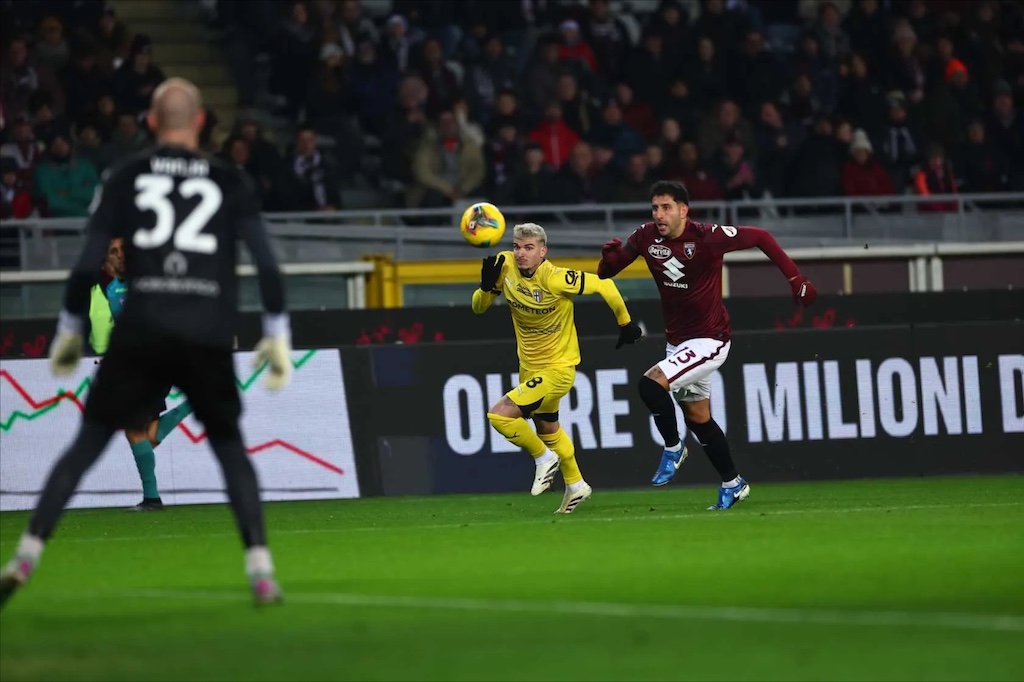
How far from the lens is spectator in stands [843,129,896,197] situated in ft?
80.7

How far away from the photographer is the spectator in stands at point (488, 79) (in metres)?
25.2

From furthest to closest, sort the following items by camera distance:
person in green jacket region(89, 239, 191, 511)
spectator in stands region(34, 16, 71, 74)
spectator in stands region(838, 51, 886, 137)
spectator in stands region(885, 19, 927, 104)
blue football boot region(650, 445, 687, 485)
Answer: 1. spectator in stands region(885, 19, 927, 104)
2. spectator in stands region(838, 51, 886, 137)
3. spectator in stands region(34, 16, 71, 74)
4. person in green jacket region(89, 239, 191, 511)
5. blue football boot region(650, 445, 687, 485)

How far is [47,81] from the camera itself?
22.8 m

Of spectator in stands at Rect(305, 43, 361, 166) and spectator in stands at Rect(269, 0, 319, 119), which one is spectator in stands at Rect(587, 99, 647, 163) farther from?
spectator in stands at Rect(269, 0, 319, 119)

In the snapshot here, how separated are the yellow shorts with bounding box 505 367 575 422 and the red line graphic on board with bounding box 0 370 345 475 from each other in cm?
290

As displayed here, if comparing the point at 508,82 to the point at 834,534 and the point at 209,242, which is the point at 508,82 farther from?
the point at 209,242

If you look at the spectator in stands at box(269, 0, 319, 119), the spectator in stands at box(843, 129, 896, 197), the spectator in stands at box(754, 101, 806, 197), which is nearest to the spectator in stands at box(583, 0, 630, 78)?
the spectator in stands at box(754, 101, 806, 197)

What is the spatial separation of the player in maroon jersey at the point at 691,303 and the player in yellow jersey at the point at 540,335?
1.29 feet

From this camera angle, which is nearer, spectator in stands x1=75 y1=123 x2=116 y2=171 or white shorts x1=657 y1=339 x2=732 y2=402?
white shorts x1=657 y1=339 x2=732 y2=402

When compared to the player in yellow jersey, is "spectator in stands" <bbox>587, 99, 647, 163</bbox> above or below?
above

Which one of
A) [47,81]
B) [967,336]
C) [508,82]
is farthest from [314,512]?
[508,82]

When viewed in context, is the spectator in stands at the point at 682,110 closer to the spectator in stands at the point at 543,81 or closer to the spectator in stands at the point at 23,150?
the spectator in stands at the point at 543,81

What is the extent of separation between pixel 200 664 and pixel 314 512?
320 inches

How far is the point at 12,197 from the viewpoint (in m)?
21.7
